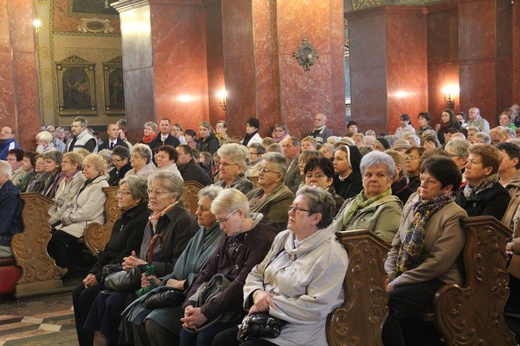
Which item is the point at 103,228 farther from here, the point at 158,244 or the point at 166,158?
the point at 158,244

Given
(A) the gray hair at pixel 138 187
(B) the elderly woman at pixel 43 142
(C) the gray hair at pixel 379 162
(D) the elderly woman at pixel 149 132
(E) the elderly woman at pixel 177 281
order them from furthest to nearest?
(D) the elderly woman at pixel 149 132 → (B) the elderly woman at pixel 43 142 → (A) the gray hair at pixel 138 187 → (C) the gray hair at pixel 379 162 → (E) the elderly woman at pixel 177 281

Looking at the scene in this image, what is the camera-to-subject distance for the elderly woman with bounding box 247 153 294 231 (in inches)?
218

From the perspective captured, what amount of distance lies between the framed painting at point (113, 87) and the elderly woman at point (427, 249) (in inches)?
769

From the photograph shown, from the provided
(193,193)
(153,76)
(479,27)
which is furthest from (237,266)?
(479,27)

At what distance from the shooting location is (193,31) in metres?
15.4

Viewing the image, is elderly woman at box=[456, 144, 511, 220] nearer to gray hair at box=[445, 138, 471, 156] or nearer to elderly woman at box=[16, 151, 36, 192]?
gray hair at box=[445, 138, 471, 156]

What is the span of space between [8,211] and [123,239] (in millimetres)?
2168

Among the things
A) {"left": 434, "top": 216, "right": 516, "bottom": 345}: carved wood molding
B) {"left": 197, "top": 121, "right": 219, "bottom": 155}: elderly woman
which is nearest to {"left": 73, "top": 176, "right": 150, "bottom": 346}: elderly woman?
{"left": 434, "top": 216, "right": 516, "bottom": 345}: carved wood molding

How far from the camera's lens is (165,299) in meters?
4.82

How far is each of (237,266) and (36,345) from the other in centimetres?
226

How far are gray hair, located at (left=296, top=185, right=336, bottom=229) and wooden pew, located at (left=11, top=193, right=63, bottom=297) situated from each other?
4.19 m

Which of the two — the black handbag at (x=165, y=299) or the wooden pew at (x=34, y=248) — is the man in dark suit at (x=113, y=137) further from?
the black handbag at (x=165, y=299)

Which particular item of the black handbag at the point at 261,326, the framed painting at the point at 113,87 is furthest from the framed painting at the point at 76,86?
the black handbag at the point at 261,326

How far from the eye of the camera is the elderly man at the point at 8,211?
24.1 feet
